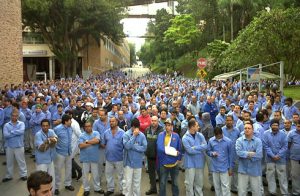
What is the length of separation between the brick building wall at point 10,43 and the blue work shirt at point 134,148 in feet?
56.4

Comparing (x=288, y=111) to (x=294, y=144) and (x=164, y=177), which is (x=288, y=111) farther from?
(x=164, y=177)

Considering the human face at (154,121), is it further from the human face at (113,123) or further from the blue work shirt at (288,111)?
the blue work shirt at (288,111)

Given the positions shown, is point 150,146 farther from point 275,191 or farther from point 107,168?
point 275,191

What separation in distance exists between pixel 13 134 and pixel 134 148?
11.8 ft

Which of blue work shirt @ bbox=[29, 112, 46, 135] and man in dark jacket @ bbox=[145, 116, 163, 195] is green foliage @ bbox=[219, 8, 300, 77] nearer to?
blue work shirt @ bbox=[29, 112, 46, 135]

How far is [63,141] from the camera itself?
884 cm

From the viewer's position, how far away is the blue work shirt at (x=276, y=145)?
8.33 m

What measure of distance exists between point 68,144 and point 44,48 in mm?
44473

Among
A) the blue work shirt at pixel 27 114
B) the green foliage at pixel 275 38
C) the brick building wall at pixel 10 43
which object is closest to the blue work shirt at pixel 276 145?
the blue work shirt at pixel 27 114

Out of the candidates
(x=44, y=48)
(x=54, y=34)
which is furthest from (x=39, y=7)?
(x=44, y=48)

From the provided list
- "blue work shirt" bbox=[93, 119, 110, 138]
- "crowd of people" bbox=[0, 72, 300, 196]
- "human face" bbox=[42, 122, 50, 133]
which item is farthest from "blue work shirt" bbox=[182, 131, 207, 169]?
"human face" bbox=[42, 122, 50, 133]

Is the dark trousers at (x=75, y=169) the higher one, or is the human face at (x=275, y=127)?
the human face at (x=275, y=127)

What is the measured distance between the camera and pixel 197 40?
5250 cm

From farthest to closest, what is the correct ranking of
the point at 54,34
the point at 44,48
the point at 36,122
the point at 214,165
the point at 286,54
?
the point at 44,48 < the point at 54,34 < the point at 286,54 < the point at 36,122 < the point at 214,165
